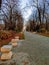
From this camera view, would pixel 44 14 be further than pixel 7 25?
Yes

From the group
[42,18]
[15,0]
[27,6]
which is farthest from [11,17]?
[42,18]

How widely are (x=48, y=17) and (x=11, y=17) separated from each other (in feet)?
62.4

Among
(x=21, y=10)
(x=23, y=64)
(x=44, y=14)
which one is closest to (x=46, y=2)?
(x=44, y=14)

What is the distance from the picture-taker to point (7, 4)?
35.6m

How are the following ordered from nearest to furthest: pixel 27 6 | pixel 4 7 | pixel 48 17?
pixel 4 7, pixel 27 6, pixel 48 17

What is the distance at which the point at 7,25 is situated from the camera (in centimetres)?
3622

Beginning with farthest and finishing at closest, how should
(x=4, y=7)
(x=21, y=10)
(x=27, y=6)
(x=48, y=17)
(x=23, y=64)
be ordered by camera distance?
(x=48, y=17)
(x=27, y=6)
(x=21, y=10)
(x=4, y=7)
(x=23, y=64)

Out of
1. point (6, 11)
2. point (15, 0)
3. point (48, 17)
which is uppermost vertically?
point (15, 0)

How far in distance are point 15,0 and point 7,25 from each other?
6229 millimetres

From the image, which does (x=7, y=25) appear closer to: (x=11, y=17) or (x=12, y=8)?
(x=11, y=17)

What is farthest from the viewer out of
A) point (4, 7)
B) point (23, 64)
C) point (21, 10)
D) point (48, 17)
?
point (48, 17)

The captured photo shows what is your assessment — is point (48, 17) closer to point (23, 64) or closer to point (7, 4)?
point (7, 4)

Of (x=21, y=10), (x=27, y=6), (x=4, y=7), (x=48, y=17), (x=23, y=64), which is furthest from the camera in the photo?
(x=48, y=17)

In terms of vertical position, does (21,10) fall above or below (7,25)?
above
